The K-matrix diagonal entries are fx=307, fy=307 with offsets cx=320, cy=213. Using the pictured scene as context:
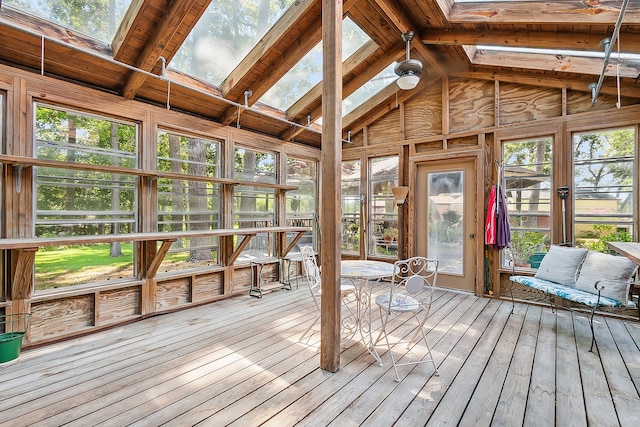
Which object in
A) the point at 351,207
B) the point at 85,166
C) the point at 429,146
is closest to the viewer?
the point at 85,166

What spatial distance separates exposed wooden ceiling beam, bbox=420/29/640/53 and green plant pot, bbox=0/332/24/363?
5139 mm

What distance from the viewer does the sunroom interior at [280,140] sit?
9.05ft

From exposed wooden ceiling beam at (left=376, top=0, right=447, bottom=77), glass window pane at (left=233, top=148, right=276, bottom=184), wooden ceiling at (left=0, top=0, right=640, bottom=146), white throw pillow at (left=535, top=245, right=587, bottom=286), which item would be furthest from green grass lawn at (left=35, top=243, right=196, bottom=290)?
white throw pillow at (left=535, top=245, right=587, bottom=286)

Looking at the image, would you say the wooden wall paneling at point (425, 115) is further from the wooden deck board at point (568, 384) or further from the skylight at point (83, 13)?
the skylight at point (83, 13)

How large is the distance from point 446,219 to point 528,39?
2690 millimetres

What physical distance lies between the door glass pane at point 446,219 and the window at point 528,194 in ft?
2.17

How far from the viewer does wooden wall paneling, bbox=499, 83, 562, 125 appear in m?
4.20

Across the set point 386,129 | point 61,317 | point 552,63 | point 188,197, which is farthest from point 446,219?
point 61,317

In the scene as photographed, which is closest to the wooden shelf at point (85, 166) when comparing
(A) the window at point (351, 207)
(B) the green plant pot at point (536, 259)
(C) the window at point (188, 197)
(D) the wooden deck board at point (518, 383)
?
(C) the window at point (188, 197)

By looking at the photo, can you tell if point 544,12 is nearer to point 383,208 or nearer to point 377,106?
point 377,106

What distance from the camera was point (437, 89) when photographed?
5160 mm

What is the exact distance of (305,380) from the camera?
89.5 inches

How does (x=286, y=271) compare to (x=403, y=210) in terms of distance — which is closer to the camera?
(x=286, y=271)

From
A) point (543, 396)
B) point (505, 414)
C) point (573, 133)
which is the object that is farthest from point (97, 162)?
point (573, 133)
